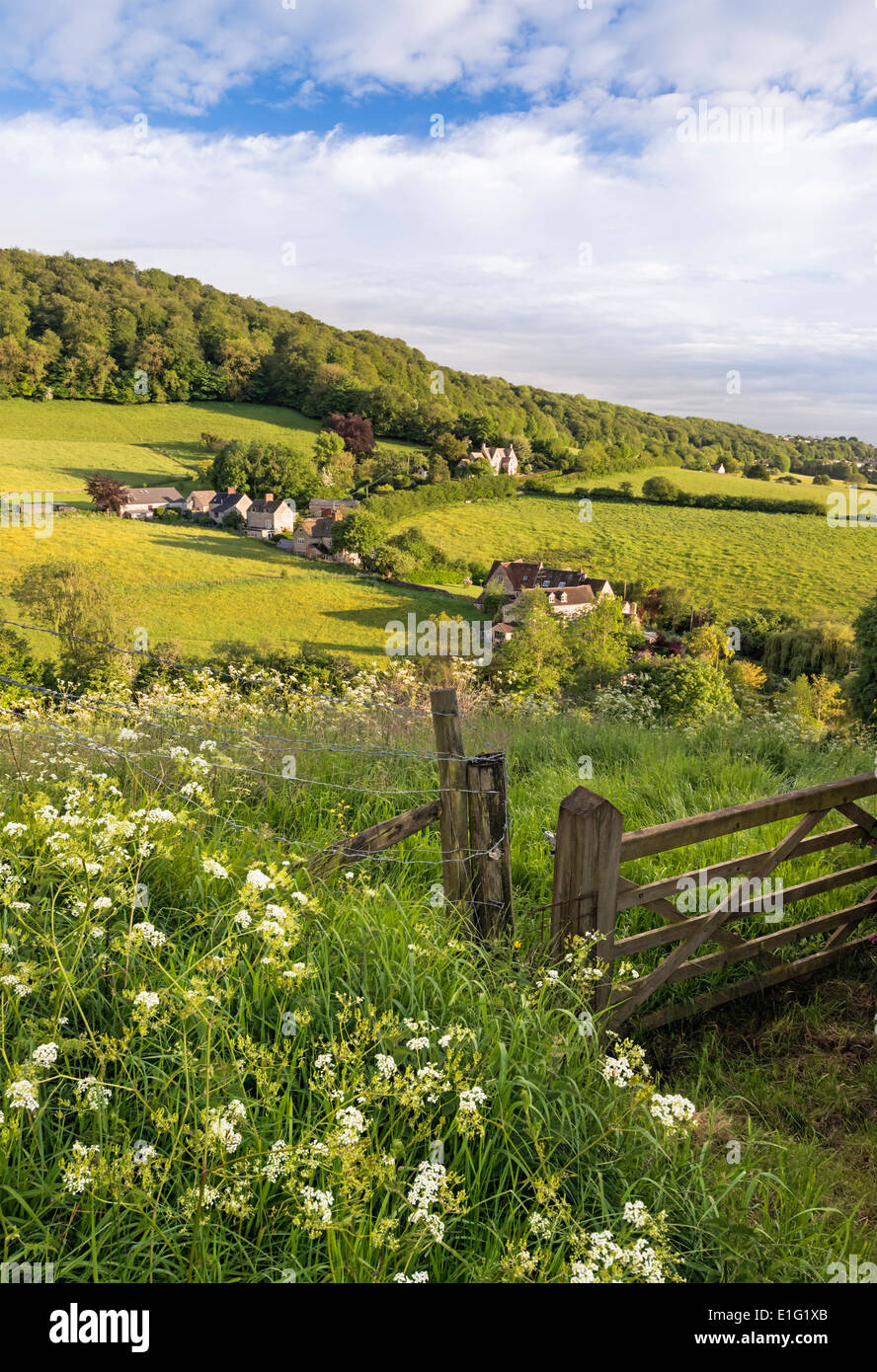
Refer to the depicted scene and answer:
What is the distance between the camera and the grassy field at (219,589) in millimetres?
47219

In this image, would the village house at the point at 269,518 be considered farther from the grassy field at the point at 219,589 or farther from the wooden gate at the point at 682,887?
the wooden gate at the point at 682,887

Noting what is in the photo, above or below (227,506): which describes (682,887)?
below

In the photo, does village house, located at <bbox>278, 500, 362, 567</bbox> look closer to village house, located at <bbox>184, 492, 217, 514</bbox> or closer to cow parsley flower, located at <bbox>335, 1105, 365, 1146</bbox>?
village house, located at <bbox>184, 492, 217, 514</bbox>

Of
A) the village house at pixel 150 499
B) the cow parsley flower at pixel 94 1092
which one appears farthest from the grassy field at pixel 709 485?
the cow parsley flower at pixel 94 1092

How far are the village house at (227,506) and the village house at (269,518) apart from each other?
2.41ft

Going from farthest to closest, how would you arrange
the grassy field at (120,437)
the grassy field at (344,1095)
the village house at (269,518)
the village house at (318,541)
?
the grassy field at (120,437) → the village house at (269,518) → the village house at (318,541) → the grassy field at (344,1095)

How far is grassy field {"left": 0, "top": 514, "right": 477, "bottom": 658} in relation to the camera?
47219 mm

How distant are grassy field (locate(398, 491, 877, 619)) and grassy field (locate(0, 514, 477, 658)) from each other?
13696 millimetres

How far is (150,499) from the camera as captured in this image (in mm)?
67750

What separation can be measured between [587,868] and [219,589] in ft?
172

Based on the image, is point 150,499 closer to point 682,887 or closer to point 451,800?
point 451,800

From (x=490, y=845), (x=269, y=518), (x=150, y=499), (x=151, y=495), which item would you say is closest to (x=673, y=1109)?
(x=490, y=845)

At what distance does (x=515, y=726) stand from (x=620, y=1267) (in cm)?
614

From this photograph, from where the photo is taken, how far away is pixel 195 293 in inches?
3780
